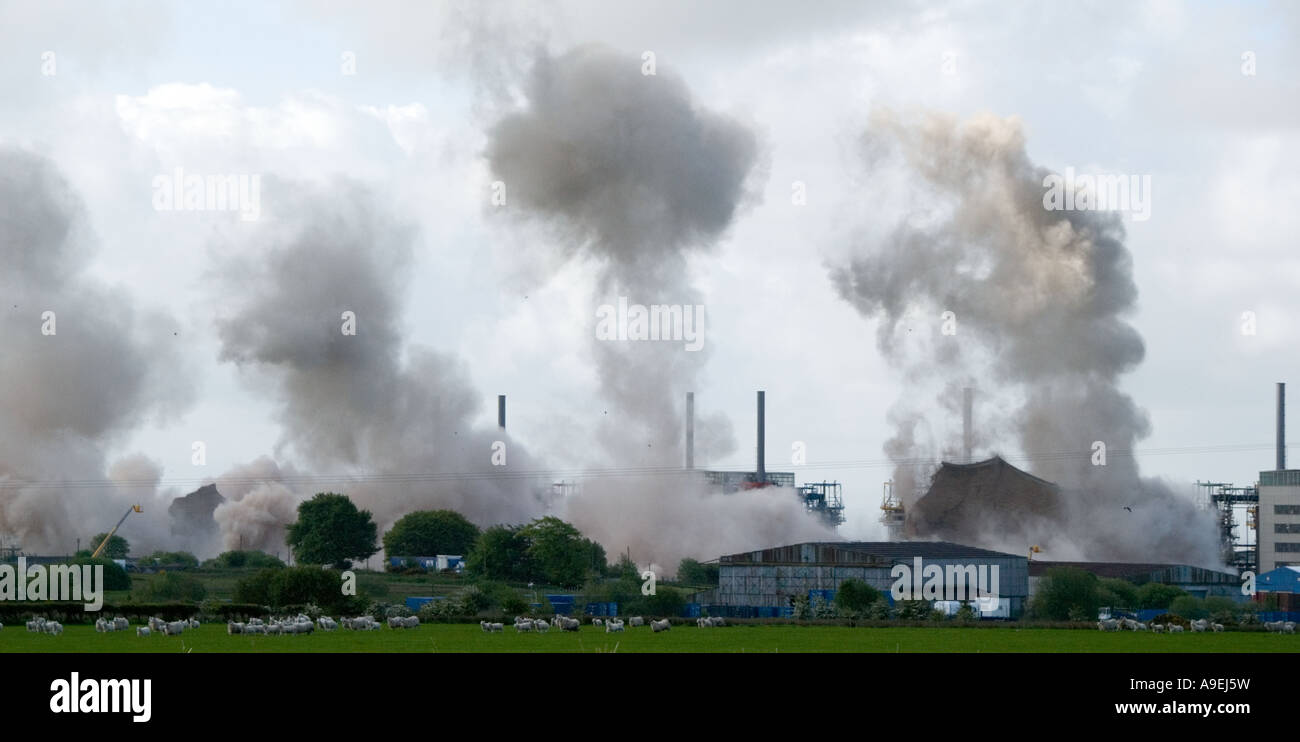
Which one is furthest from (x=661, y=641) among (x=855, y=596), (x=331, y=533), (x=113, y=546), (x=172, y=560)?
(x=113, y=546)

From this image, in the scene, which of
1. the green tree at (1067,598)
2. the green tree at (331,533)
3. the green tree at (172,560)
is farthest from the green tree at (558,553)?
the green tree at (1067,598)

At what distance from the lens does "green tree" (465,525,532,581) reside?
379ft

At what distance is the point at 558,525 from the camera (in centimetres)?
11650

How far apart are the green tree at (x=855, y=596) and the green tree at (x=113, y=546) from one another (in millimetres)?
76230

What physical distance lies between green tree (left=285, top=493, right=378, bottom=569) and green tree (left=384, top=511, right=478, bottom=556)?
1.93m

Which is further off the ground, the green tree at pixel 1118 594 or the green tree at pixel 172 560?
the green tree at pixel 172 560

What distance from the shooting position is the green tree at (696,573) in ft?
380

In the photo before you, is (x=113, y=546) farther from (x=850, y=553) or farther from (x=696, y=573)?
(x=850, y=553)

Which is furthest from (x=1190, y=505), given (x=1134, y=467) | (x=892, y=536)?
(x=892, y=536)

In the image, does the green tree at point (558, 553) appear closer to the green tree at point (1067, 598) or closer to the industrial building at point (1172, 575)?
the industrial building at point (1172, 575)

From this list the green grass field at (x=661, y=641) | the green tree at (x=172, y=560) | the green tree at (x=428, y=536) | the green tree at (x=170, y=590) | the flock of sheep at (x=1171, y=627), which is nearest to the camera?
the green grass field at (x=661, y=641)

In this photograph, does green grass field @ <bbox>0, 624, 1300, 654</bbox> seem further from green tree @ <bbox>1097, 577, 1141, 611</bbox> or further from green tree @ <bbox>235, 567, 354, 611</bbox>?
green tree @ <bbox>1097, 577, 1141, 611</bbox>
